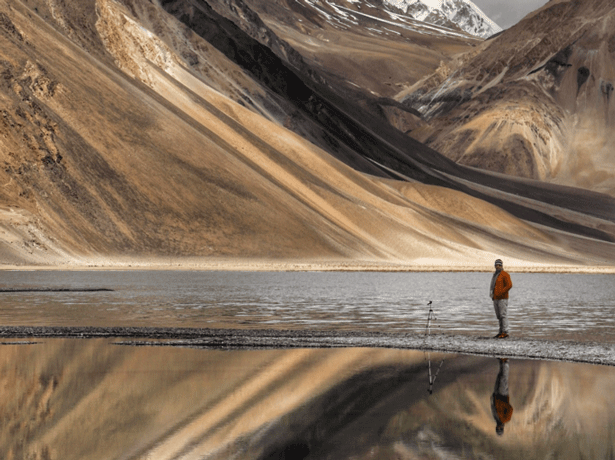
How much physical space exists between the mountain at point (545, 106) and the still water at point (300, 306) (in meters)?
126

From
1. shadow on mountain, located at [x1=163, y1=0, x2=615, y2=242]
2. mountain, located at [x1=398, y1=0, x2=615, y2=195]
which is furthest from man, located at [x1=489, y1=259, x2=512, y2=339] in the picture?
mountain, located at [x1=398, y1=0, x2=615, y2=195]

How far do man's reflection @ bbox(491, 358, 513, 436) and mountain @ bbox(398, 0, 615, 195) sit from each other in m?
152

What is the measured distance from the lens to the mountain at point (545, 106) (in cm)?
16475

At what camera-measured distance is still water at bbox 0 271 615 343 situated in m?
21.5

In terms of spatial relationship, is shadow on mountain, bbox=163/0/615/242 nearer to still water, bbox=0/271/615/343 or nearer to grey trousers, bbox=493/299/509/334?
still water, bbox=0/271/615/343

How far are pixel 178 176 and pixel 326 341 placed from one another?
2174 inches

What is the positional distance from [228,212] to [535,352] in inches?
2181

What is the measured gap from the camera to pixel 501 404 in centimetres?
1067

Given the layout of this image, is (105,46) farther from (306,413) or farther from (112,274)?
(306,413)

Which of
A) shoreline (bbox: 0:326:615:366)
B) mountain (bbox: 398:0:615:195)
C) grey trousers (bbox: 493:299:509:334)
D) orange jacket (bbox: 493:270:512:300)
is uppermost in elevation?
mountain (bbox: 398:0:615:195)

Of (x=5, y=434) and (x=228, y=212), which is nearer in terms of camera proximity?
(x=5, y=434)

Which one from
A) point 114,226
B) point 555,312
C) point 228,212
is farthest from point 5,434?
point 228,212

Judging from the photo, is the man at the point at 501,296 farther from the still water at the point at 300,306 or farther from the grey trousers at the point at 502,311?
the still water at the point at 300,306

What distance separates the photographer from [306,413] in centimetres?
1024
